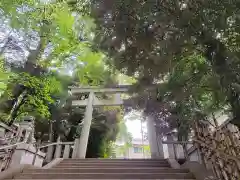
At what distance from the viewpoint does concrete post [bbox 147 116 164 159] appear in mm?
7242

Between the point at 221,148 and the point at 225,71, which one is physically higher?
the point at 225,71

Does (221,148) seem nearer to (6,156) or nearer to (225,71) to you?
(225,71)

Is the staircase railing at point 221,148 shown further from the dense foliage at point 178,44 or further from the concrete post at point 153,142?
the concrete post at point 153,142

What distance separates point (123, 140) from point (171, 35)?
42.8ft

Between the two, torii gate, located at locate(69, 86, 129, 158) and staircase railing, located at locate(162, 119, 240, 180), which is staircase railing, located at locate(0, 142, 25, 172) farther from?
staircase railing, located at locate(162, 119, 240, 180)

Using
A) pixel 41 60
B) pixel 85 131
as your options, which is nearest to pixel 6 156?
pixel 85 131

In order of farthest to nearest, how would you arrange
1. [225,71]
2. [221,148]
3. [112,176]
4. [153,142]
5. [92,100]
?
[92,100] → [153,142] → [112,176] → [221,148] → [225,71]

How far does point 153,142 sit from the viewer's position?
744 centimetres

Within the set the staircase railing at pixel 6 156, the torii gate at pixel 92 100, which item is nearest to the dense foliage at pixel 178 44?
the staircase railing at pixel 6 156

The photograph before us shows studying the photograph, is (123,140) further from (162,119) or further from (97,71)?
(97,71)

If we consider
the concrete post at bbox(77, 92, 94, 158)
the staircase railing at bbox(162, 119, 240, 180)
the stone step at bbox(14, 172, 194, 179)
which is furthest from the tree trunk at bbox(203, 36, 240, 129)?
the concrete post at bbox(77, 92, 94, 158)

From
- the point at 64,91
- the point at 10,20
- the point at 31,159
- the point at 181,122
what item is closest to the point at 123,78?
the point at 64,91

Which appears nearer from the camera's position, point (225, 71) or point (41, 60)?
point (225, 71)

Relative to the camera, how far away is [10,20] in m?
6.42
